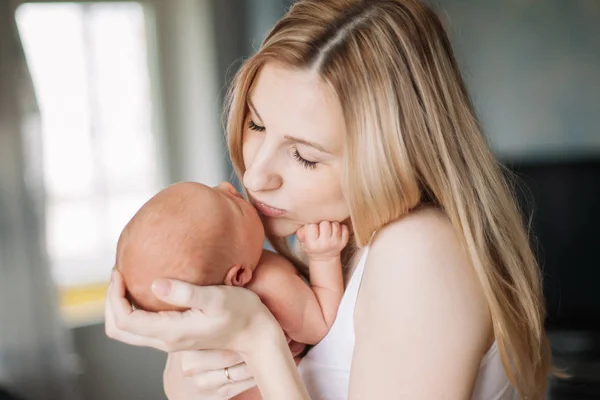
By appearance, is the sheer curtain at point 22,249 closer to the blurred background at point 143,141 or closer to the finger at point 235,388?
the blurred background at point 143,141

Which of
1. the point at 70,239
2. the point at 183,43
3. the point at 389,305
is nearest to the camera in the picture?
the point at 389,305

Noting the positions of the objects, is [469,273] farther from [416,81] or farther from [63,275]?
[63,275]

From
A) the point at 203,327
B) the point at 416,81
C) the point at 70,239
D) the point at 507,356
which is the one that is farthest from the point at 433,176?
the point at 70,239

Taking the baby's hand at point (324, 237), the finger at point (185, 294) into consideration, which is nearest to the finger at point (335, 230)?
the baby's hand at point (324, 237)

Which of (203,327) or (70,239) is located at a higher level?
(203,327)

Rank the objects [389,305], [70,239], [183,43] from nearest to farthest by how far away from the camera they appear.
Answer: [389,305], [70,239], [183,43]

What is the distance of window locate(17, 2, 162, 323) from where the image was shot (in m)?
3.92

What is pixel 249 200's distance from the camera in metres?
1.29

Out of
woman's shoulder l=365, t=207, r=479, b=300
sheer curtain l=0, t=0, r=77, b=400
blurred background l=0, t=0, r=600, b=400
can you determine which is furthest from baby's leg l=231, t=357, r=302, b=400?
sheer curtain l=0, t=0, r=77, b=400

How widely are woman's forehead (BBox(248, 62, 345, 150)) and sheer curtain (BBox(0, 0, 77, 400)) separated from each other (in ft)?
9.26

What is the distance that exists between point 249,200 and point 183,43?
3221 mm

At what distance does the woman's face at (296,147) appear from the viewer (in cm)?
109

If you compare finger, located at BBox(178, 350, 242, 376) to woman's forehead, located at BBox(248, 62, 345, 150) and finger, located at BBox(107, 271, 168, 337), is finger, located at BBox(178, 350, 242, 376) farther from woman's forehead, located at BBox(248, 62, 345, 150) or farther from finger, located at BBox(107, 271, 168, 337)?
woman's forehead, located at BBox(248, 62, 345, 150)

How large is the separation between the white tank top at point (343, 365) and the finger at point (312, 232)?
9cm
